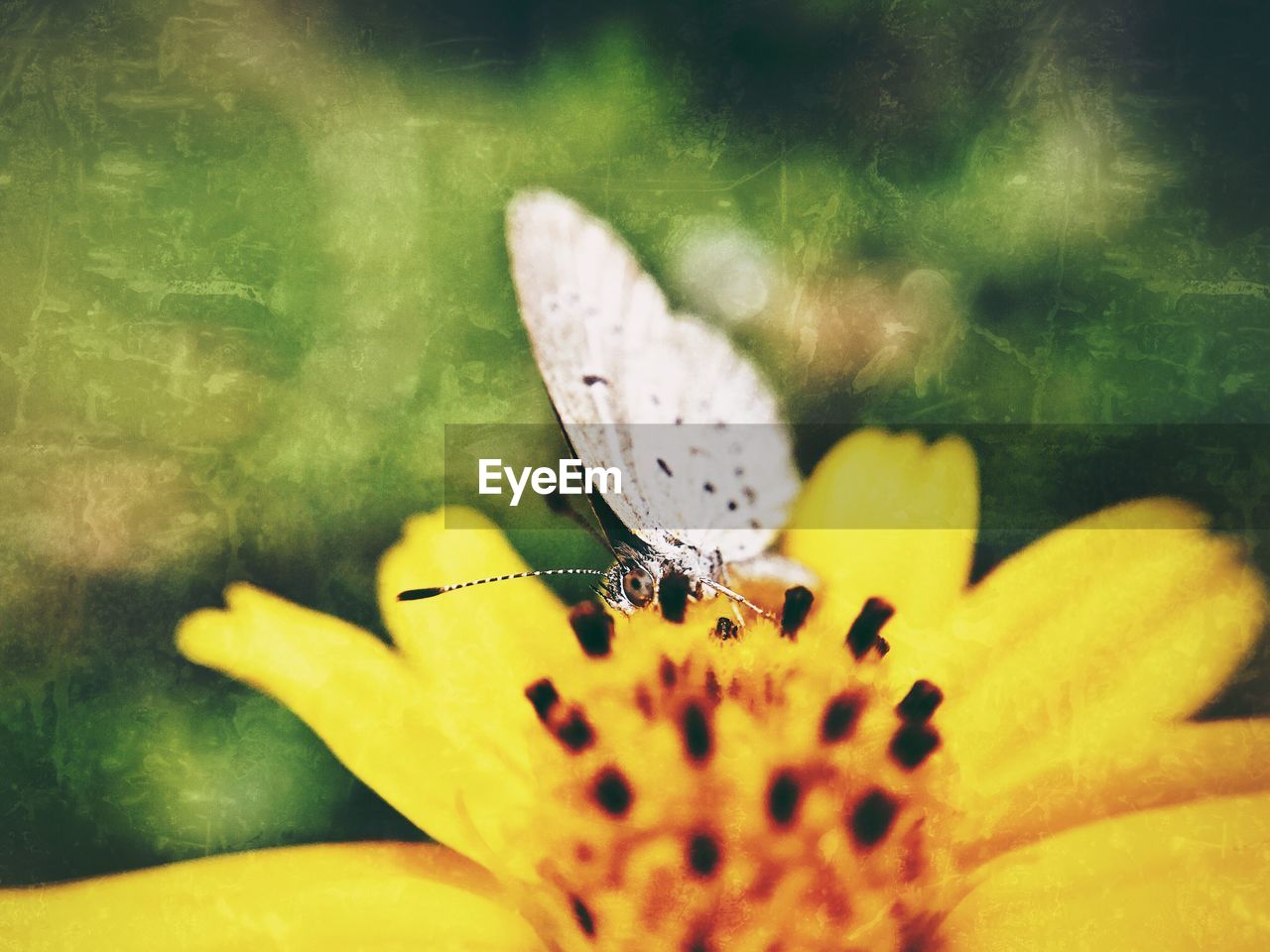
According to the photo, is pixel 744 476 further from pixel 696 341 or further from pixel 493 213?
pixel 493 213

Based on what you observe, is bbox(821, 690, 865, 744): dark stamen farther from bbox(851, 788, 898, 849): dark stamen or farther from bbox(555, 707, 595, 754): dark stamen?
bbox(555, 707, 595, 754): dark stamen

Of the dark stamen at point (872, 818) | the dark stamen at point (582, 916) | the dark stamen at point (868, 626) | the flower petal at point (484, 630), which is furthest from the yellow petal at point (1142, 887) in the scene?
the flower petal at point (484, 630)

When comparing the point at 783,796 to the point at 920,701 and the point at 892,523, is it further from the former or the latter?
the point at 892,523

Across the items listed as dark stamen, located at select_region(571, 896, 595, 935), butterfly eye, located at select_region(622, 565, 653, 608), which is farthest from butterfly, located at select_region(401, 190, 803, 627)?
dark stamen, located at select_region(571, 896, 595, 935)

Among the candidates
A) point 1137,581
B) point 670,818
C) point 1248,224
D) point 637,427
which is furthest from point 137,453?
point 1248,224

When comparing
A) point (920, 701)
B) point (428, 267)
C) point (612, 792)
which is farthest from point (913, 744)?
point (428, 267)

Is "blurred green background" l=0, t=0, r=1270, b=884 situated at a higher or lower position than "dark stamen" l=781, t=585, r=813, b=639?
higher
